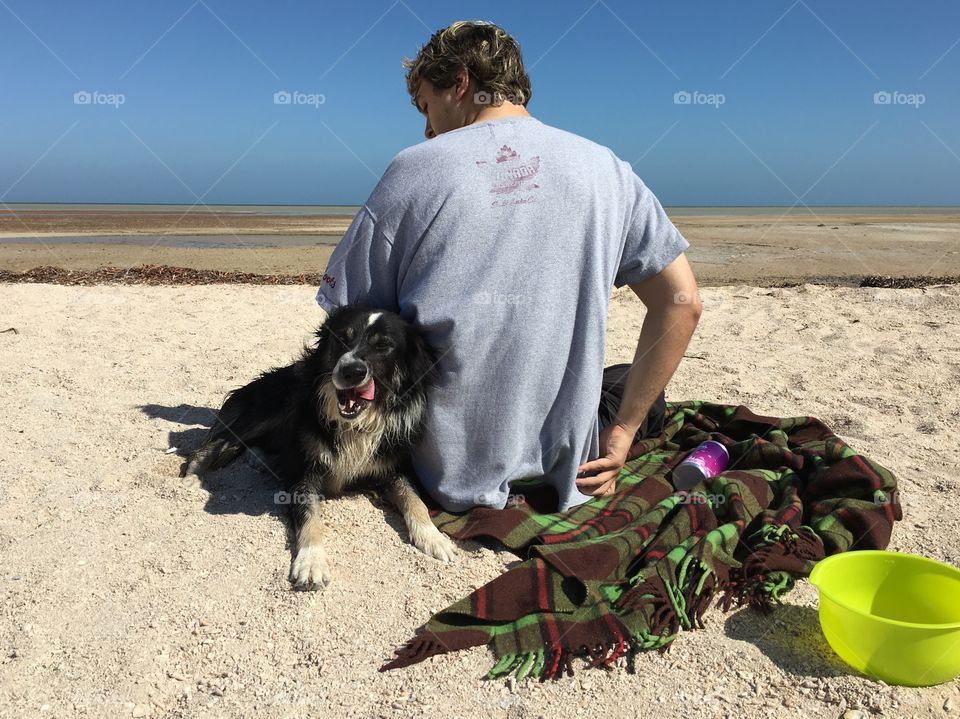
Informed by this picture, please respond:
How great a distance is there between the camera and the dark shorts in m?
3.74

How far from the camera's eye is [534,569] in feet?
9.04

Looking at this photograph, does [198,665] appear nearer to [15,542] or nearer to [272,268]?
[15,542]

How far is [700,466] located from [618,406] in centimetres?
50

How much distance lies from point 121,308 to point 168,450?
380 centimetres

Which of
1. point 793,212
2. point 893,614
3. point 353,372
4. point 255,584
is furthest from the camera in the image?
point 793,212

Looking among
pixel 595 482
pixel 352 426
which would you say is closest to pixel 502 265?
pixel 352 426

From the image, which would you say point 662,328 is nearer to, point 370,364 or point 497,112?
point 497,112

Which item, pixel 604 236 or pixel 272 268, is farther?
pixel 272 268

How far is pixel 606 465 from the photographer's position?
334 cm

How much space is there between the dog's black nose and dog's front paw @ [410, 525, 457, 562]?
0.68 m

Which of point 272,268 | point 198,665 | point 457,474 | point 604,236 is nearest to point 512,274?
point 604,236

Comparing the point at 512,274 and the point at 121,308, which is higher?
the point at 512,274

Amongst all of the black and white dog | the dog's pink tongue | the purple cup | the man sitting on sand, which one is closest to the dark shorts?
the purple cup

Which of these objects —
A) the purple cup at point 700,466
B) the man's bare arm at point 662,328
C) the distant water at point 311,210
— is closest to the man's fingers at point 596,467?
the man's bare arm at point 662,328
